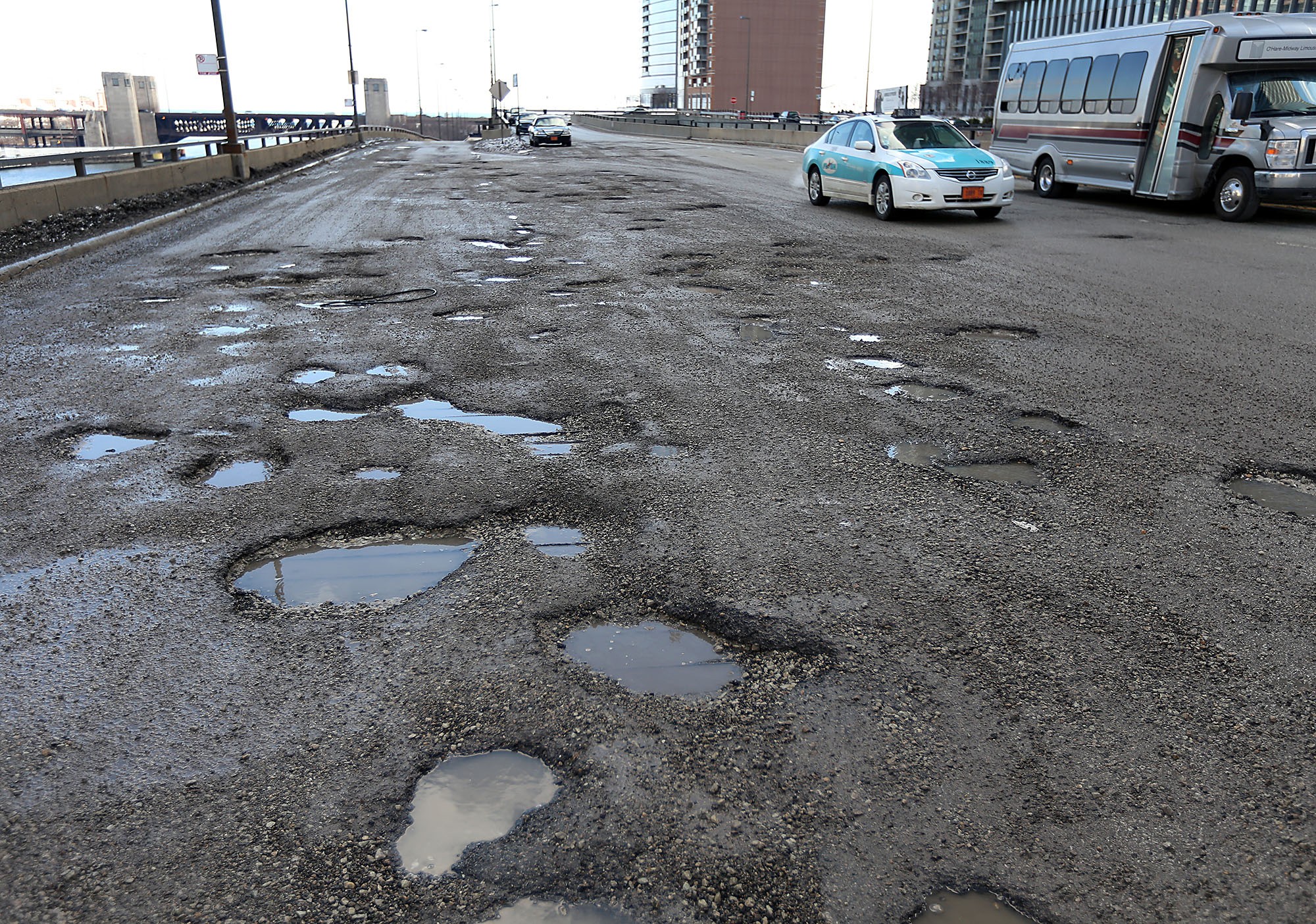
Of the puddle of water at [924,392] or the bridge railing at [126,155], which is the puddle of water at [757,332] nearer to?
the puddle of water at [924,392]

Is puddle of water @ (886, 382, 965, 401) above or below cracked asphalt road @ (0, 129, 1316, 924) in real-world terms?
above

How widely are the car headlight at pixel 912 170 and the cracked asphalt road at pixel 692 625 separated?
7.63 m

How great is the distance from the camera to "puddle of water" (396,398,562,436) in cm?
530

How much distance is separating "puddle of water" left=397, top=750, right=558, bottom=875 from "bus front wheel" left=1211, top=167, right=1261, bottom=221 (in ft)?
53.8

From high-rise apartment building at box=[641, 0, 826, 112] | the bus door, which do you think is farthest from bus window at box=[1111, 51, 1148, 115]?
high-rise apartment building at box=[641, 0, 826, 112]

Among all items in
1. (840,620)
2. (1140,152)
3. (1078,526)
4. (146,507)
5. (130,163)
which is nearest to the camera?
(840,620)

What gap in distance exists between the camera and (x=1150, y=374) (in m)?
6.30

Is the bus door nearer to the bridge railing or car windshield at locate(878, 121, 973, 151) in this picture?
car windshield at locate(878, 121, 973, 151)

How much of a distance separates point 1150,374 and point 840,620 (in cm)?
414

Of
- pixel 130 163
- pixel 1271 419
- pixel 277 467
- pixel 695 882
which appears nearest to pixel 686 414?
pixel 277 467

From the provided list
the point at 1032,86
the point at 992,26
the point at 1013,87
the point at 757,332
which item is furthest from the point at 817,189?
the point at 992,26

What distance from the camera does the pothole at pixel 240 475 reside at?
458cm

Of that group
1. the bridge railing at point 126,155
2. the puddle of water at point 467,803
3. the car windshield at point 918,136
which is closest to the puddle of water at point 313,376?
the puddle of water at point 467,803

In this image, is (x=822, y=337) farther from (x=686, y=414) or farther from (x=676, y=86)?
(x=676, y=86)
